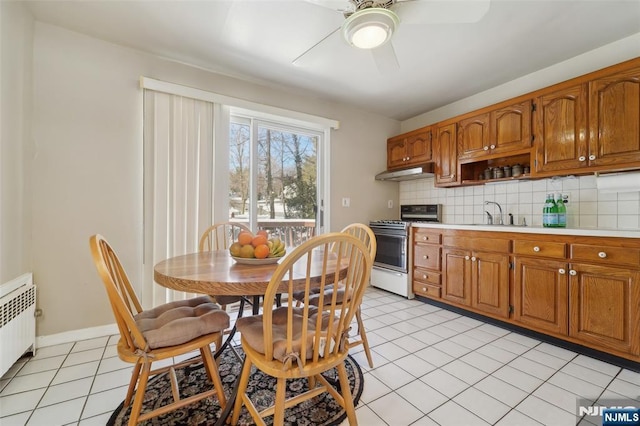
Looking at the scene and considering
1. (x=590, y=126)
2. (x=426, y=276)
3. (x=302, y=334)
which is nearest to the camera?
(x=302, y=334)

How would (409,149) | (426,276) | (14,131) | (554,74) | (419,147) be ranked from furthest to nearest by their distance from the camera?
(409,149) < (419,147) < (426,276) < (554,74) < (14,131)

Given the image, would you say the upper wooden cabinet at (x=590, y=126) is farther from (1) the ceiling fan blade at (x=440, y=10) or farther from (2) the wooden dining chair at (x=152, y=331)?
(2) the wooden dining chair at (x=152, y=331)

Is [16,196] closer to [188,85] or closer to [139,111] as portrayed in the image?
[139,111]

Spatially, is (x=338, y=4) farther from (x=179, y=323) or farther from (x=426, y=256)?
(x=426, y=256)

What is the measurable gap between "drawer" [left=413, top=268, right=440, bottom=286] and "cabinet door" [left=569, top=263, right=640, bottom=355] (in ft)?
3.70

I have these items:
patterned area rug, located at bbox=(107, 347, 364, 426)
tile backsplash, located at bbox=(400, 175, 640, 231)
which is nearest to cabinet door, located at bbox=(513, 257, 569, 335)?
tile backsplash, located at bbox=(400, 175, 640, 231)

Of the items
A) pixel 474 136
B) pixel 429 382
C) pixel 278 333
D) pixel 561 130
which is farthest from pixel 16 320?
pixel 561 130

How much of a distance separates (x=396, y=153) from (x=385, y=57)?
215cm

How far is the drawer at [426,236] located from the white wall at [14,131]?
3.47 m

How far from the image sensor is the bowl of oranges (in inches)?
58.6

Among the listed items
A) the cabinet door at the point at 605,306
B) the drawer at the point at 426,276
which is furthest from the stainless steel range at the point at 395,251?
the cabinet door at the point at 605,306

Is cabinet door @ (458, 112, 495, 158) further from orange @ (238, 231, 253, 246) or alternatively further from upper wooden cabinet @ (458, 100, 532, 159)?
orange @ (238, 231, 253, 246)

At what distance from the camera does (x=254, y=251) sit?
151cm

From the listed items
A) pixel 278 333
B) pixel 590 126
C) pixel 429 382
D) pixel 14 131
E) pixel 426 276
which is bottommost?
pixel 429 382
